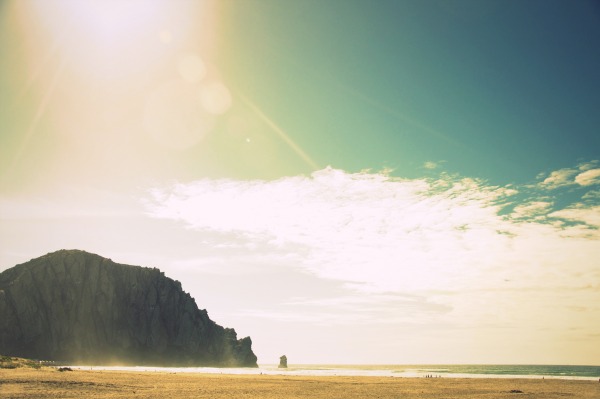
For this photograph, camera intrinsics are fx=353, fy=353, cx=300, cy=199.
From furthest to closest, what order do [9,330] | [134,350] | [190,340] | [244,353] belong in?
1. [244,353]
2. [190,340]
3. [134,350]
4. [9,330]

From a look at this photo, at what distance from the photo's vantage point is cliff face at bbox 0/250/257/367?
115 m

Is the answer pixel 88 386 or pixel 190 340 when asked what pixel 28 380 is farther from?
pixel 190 340

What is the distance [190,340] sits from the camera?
469 ft

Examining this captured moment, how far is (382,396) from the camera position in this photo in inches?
1412

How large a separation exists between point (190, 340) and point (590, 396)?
133m

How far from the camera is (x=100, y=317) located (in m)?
128

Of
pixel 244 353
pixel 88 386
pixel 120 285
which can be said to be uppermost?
pixel 120 285

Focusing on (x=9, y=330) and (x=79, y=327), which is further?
(x=79, y=327)

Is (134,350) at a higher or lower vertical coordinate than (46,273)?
lower

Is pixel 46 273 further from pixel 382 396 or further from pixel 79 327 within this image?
pixel 382 396

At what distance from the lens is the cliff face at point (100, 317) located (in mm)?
114875

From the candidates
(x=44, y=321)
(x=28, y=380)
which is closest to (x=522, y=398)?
(x=28, y=380)

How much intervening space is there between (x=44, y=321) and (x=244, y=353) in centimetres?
7696

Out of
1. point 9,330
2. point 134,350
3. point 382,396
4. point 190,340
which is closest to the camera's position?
point 382,396
